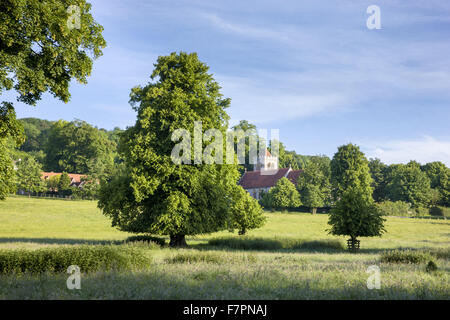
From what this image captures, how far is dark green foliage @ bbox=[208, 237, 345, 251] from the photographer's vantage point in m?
29.2

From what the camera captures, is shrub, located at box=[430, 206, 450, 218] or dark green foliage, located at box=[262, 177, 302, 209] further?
shrub, located at box=[430, 206, 450, 218]

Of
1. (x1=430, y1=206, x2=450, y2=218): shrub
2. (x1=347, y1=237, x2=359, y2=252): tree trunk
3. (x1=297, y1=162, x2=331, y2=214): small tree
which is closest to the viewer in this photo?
(x1=347, y1=237, x2=359, y2=252): tree trunk

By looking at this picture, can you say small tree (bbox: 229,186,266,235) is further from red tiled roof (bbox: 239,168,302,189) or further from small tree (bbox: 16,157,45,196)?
red tiled roof (bbox: 239,168,302,189)

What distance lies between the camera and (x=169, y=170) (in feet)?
79.6

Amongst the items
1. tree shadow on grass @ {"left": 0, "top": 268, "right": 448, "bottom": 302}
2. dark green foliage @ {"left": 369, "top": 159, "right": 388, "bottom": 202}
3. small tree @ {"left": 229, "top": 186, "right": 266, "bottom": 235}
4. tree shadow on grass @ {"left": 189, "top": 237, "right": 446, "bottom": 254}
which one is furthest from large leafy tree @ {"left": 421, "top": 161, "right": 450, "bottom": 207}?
tree shadow on grass @ {"left": 0, "top": 268, "right": 448, "bottom": 302}

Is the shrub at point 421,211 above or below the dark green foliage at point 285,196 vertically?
below

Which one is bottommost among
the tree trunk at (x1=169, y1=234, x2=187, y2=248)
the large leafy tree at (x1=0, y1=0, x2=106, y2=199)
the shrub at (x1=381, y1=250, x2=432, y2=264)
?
the tree trunk at (x1=169, y1=234, x2=187, y2=248)

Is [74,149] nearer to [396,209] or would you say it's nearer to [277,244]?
[396,209]

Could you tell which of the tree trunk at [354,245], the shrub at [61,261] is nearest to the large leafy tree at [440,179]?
the tree trunk at [354,245]

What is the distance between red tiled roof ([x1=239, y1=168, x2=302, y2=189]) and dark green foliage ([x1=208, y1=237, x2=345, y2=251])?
7930cm

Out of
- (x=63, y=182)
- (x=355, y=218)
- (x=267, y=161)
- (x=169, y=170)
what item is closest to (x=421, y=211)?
(x=267, y=161)

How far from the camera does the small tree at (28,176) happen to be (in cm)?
8531

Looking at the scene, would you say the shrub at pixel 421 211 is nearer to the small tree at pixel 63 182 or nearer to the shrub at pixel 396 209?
the shrub at pixel 396 209
